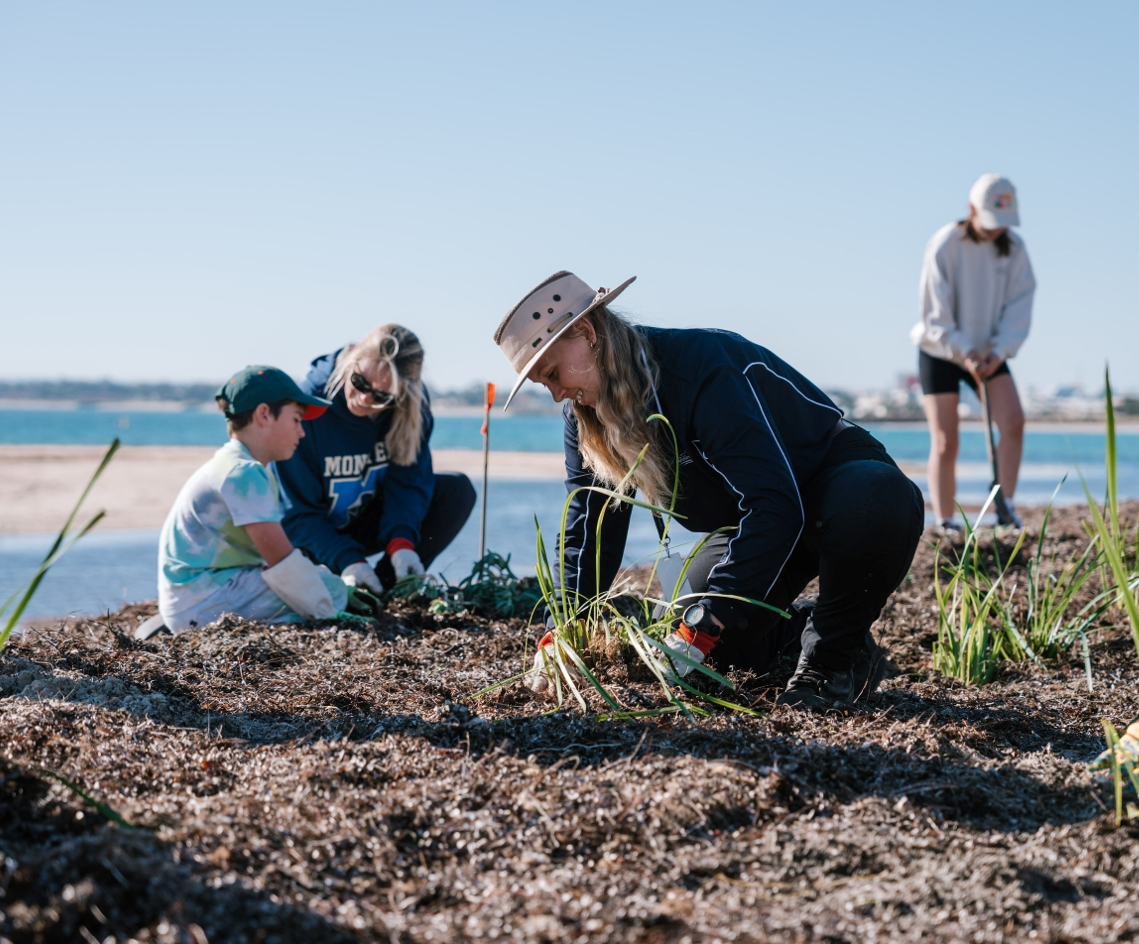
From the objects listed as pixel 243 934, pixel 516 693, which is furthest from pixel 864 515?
pixel 243 934

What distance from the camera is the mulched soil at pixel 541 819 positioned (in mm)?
1324

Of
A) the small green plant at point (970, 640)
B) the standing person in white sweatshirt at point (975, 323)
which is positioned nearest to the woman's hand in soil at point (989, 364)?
the standing person in white sweatshirt at point (975, 323)

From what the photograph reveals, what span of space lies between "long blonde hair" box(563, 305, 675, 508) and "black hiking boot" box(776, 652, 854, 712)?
586 millimetres

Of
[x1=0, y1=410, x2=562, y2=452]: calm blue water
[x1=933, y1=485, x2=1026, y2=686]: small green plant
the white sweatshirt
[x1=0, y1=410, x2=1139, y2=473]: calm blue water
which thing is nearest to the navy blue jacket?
[x1=933, y1=485, x2=1026, y2=686]: small green plant

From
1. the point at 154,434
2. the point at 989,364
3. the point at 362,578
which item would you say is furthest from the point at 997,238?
the point at 154,434

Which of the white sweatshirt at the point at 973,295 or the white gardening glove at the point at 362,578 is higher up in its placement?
the white sweatshirt at the point at 973,295

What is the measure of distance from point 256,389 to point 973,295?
4.04m

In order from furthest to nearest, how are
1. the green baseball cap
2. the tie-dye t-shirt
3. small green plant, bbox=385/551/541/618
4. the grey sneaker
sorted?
the grey sneaker → small green plant, bbox=385/551/541/618 → the green baseball cap → the tie-dye t-shirt

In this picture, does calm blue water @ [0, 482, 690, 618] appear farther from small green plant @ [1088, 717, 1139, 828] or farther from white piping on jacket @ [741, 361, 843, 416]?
small green plant @ [1088, 717, 1139, 828]

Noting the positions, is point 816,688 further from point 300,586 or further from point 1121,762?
point 300,586

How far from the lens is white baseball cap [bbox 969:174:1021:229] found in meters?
5.38

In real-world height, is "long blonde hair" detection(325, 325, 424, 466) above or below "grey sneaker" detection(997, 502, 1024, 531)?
above

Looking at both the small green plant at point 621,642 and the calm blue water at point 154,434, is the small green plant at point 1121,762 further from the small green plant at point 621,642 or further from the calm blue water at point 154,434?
the calm blue water at point 154,434

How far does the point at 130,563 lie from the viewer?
6.72 metres
